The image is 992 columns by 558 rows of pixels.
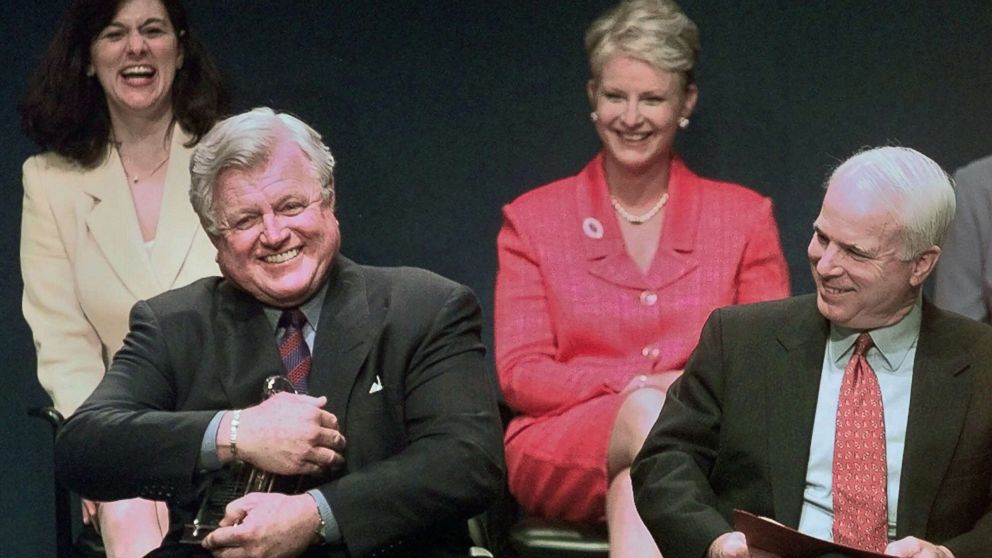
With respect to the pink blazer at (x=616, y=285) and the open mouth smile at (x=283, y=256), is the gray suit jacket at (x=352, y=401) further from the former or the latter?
the pink blazer at (x=616, y=285)

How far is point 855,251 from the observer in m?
2.97

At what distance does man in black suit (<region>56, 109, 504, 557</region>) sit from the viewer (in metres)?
3.12

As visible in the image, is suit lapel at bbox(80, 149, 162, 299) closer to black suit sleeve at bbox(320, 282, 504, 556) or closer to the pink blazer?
the pink blazer

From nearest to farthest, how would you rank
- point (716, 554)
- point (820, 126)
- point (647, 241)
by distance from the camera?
point (716, 554) → point (647, 241) → point (820, 126)

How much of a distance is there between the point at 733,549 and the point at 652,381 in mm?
1114

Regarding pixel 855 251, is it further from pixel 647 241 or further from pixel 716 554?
pixel 647 241

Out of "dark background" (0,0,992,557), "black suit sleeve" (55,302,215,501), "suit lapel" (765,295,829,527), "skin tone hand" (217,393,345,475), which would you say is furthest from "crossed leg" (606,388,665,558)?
"dark background" (0,0,992,557)

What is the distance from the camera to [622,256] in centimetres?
424

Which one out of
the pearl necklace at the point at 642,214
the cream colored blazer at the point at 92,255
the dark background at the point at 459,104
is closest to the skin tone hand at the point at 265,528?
the cream colored blazer at the point at 92,255

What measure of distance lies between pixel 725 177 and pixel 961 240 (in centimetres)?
92

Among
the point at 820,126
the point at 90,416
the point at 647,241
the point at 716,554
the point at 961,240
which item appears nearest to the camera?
the point at 716,554

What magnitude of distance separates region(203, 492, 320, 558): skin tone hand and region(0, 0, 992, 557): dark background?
72.5 inches

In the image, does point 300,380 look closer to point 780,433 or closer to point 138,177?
point 780,433

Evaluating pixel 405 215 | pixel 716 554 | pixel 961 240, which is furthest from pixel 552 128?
pixel 716 554
